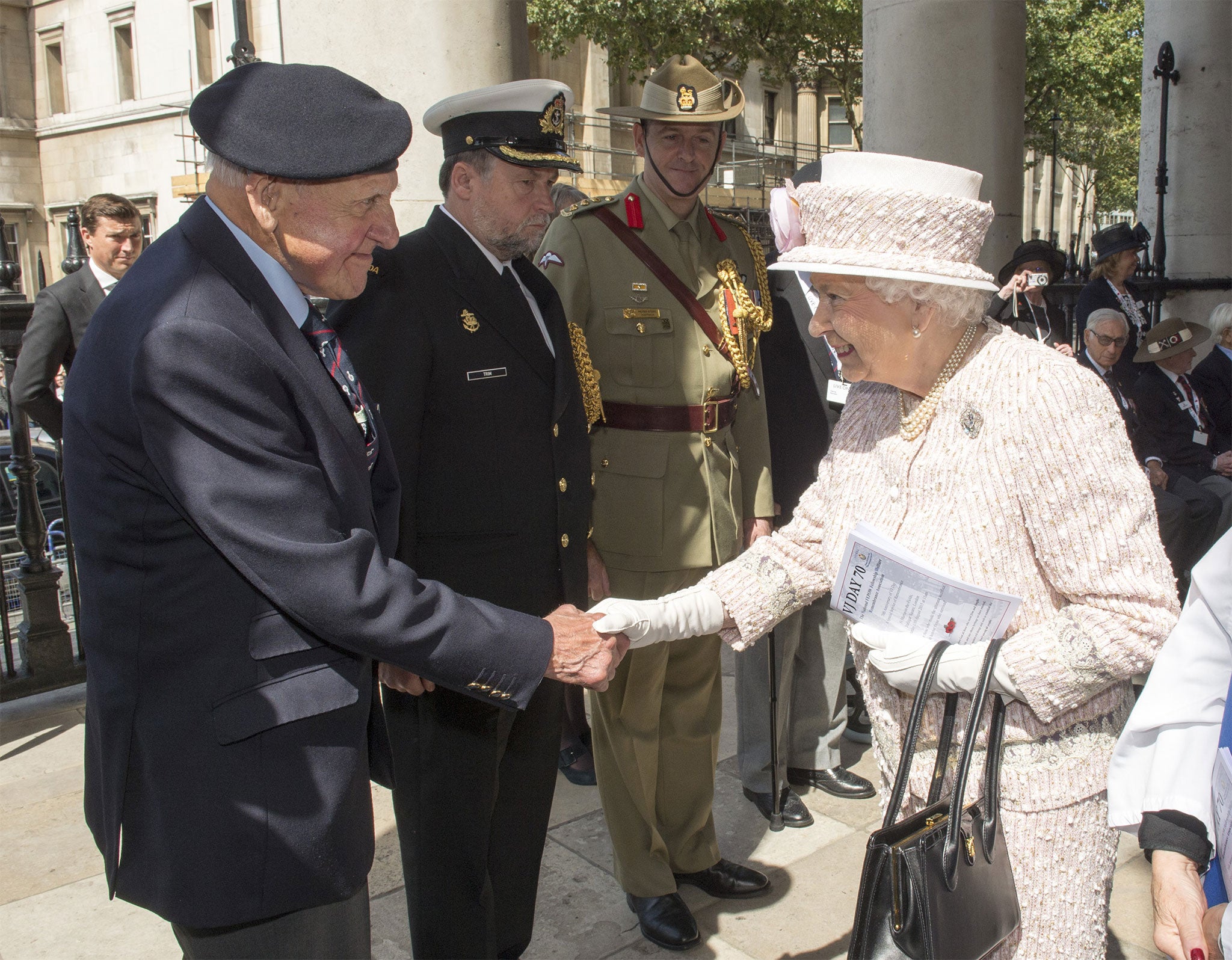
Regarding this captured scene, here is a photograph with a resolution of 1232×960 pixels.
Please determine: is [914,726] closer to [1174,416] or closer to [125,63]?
[1174,416]

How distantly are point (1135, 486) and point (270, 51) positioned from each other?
85.1 ft

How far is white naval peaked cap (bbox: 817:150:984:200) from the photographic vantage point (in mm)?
1939

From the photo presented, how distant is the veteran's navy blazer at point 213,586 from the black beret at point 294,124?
0.47ft

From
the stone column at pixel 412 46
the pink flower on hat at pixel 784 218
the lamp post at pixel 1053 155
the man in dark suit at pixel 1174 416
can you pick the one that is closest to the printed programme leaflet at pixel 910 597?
the pink flower on hat at pixel 784 218

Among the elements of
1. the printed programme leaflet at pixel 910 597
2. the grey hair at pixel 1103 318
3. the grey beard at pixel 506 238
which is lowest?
the printed programme leaflet at pixel 910 597

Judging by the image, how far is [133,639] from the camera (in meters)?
1.76

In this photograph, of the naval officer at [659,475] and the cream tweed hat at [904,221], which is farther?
the naval officer at [659,475]

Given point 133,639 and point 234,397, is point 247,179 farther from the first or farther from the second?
point 133,639

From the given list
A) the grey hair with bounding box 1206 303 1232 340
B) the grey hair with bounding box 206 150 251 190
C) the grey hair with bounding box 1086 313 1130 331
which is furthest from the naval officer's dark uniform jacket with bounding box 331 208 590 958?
the grey hair with bounding box 1206 303 1232 340

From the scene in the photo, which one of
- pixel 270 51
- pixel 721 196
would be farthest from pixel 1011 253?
pixel 721 196

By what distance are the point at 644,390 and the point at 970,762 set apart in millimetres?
1821

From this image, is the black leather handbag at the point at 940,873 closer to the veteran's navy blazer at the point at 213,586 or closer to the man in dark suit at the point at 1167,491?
the veteran's navy blazer at the point at 213,586

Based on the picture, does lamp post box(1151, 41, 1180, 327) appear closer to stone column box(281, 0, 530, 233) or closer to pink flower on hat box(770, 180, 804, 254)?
pink flower on hat box(770, 180, 804, 254)

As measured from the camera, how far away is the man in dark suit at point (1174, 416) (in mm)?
6461
